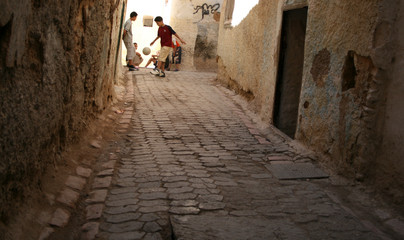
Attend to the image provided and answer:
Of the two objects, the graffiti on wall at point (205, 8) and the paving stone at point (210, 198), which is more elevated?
the graffiti on wall at point (205, 8)

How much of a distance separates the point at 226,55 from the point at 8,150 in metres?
9.31

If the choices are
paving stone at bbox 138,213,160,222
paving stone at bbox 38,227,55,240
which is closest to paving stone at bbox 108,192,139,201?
paving stone at bbox 138,213,160,222

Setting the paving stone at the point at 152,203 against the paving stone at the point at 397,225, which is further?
the paving stone at the point at 152,203

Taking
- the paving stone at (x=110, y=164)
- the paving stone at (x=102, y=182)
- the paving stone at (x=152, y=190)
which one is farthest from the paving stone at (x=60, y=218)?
the paving stone at (x=110, y=164)

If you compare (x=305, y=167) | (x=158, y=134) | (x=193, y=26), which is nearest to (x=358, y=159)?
(x=305, y=167)

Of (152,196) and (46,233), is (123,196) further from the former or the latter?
(46,233)

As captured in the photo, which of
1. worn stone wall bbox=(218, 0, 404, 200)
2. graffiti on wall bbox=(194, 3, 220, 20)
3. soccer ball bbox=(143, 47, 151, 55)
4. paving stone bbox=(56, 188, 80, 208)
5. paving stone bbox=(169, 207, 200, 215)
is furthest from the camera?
soccer ball bbox=(143, 47, 151, 55)

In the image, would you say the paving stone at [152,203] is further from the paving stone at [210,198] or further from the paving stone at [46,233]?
the paving stone at [46,233]

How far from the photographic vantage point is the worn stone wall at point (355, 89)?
14.3ft

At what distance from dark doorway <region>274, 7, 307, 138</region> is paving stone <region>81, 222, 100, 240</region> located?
471 cm

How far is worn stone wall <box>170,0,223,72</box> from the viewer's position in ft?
62.2

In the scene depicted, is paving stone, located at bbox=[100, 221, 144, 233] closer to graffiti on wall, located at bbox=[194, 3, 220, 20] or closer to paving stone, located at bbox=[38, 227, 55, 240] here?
paving stone, located at bbox=[38, 227, 55, 240]

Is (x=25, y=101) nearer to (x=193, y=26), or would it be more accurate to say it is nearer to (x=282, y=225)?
(x=282, y=225)

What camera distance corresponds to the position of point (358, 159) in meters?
4.72
